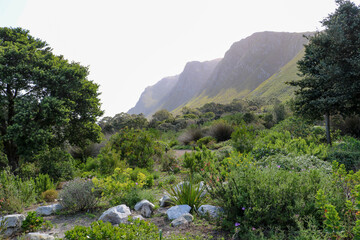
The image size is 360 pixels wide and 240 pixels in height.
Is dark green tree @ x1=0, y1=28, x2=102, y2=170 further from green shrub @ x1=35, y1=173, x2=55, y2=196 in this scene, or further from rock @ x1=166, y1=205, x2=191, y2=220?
rock @ x1=166, y1=205, x2=191, y2=220

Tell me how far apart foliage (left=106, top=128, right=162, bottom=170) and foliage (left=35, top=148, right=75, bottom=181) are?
152cm

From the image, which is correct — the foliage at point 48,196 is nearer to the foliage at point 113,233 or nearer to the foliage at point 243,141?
the foliage at point 113,233

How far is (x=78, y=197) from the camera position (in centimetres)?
426

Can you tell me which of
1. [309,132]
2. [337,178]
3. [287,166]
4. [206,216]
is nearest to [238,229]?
[206,216]

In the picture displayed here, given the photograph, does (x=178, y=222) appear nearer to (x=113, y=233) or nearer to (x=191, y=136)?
(x=113, y=233)

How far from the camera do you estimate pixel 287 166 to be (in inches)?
181

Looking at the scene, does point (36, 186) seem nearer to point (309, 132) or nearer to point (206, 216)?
point (206, 216)

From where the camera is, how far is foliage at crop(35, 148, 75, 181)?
6.97m

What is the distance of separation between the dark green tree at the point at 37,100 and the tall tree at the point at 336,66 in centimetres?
929

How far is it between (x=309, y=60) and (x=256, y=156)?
6550mm

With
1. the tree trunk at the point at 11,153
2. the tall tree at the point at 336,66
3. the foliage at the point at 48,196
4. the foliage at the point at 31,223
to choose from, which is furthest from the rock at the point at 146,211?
the tall tree at the point at 336,66

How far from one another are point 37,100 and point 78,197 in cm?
436

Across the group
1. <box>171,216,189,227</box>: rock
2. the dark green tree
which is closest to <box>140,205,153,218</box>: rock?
<box>171,216,189,227</box>: rock

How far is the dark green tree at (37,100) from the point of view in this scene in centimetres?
636
